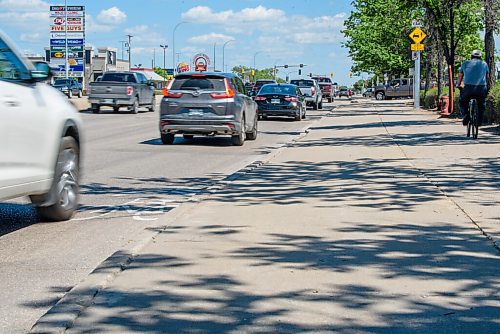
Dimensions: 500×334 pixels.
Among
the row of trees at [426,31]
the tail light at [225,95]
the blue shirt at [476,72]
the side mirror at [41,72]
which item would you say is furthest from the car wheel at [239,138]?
the side mirror at [41,72]

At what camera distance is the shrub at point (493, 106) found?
2106cm

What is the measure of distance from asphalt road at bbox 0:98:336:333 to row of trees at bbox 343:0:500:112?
1236 centimetres

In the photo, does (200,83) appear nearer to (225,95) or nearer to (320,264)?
(225,95)

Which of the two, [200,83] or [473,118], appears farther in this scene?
[200,83]

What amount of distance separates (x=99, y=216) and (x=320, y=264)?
360cm

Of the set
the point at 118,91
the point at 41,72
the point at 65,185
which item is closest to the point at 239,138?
the point at 65,185

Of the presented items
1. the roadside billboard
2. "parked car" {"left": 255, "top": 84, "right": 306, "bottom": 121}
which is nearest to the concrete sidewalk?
"parked car" {"left": 255, "top": 84, "right": 306, "bottom": 121}

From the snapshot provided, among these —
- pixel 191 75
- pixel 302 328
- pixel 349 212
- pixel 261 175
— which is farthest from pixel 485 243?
pixel 191 75

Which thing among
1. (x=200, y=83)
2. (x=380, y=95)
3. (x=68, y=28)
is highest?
(x=68, y=28)

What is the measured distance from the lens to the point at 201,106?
750 inches

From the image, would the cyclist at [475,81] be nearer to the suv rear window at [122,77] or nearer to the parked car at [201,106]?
the parked car at [201,106]

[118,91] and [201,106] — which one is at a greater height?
[118,91]

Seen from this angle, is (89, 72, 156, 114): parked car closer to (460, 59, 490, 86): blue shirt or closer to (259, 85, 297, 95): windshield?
(259, 85, 297, 95): windshield

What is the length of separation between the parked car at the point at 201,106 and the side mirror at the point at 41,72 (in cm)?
1114
